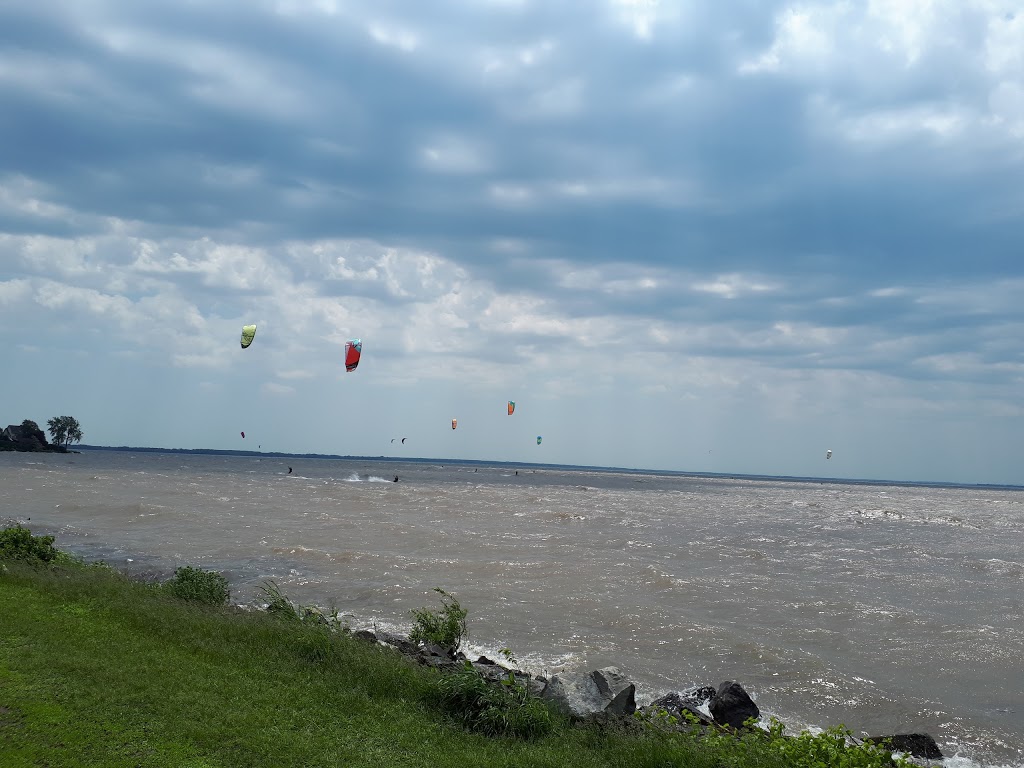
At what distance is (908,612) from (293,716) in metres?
18.3

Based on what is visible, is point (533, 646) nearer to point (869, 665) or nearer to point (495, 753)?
point (869, 665)

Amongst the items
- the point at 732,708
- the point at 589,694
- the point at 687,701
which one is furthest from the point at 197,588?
the point at 732,708

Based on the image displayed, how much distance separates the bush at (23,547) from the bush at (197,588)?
348 centimetres

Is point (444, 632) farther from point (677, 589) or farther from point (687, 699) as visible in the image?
point (677, 589)

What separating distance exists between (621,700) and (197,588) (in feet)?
27.0

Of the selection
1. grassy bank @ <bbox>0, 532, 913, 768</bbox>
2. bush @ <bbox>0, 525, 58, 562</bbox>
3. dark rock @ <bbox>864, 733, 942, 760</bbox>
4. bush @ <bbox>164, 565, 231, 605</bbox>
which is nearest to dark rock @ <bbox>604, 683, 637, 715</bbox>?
grassy bank @ <bbox>0, 532, 913, 768</bbox>

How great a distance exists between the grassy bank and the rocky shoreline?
586 millimetres

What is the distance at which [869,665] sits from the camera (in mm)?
14781

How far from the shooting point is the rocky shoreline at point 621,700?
874 cm

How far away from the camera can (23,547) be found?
50.7 feet

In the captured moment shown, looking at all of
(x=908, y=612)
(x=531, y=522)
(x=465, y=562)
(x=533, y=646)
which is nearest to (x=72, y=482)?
(x=531, y=522)

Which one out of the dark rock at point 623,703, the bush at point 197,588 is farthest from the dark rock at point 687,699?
the bush at point 197,588

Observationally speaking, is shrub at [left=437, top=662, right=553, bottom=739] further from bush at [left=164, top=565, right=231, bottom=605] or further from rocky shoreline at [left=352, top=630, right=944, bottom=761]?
bush at [left=164, top=565, right=231, bottom=605]

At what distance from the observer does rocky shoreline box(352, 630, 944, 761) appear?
8742 mm
